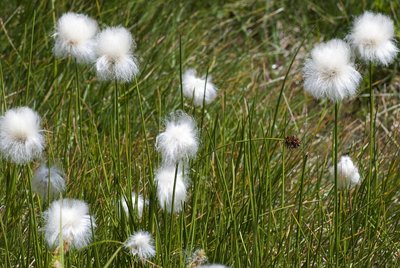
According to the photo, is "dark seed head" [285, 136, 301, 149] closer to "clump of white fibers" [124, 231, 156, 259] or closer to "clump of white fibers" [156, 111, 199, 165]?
"clump of white fibers" [156, 111, 199, 165]

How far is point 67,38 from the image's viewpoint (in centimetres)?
199

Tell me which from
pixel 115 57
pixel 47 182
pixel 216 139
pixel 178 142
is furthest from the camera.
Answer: pixel 216 139

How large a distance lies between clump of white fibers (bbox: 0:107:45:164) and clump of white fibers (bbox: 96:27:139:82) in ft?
Result: 0.61

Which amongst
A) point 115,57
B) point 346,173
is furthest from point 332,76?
point 346,173

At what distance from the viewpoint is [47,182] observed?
2.00 m

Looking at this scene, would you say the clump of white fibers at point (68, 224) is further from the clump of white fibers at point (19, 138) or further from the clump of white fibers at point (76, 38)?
the clump of white fibers at point (76, 38)

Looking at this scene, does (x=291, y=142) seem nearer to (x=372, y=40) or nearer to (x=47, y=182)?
(x=372, y=40)

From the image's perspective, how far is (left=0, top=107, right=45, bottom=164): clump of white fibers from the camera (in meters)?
1.83

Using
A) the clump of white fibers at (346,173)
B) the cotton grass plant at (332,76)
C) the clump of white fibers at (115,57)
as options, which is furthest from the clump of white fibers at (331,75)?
the clump of white fibers at (346,173)

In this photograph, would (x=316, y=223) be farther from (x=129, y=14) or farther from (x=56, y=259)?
(x=129, y=14)

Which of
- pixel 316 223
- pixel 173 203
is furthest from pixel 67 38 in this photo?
pixel 316 223

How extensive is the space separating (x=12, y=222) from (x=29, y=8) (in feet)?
5.33

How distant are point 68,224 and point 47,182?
0.24 metres

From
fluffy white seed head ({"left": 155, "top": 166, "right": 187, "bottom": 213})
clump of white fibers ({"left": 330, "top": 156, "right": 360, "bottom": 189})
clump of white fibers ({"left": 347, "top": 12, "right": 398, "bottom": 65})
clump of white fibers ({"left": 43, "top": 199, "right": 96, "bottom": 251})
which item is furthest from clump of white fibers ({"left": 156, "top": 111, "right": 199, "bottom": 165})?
clump of white fibers ({"left": 330, "top": 156, "right": 360, "bottom": 189})
